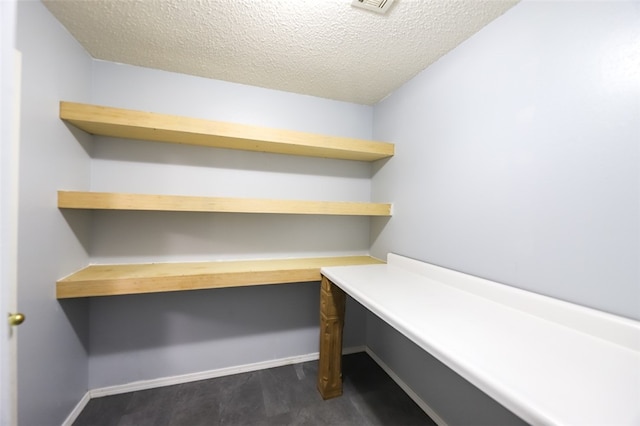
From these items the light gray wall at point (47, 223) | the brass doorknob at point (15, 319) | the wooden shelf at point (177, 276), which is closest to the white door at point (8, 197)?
the brass doorknob at point (15, 319)

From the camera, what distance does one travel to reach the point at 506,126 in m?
1.13

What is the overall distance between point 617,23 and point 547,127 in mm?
348

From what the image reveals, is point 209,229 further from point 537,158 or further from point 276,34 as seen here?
point 537,158

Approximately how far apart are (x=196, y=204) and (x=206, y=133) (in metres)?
0.45

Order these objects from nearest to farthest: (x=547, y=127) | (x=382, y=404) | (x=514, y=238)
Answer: (x=547, y=127)
(x=514, y=238)
(x=382, y=404)

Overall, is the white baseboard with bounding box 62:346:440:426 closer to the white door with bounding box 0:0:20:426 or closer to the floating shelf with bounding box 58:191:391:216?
the white door with bounding box 0:0:20:426

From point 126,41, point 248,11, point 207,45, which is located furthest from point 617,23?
point 126,41

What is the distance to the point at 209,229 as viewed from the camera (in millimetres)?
1790

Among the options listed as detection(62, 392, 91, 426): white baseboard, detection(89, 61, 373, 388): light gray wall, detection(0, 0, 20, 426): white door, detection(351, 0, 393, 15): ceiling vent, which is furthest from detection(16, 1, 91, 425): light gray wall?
detection(351, 0, 393, 15): ceiling vent

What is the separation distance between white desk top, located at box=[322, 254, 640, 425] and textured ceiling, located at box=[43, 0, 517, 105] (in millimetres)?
1341

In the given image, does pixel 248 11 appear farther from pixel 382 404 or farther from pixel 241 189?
pixel 382 404

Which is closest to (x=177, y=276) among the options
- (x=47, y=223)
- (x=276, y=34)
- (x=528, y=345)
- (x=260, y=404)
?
(x=47, y=223)

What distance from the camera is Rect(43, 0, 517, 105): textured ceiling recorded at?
1.13 m

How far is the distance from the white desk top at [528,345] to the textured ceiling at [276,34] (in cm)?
134
